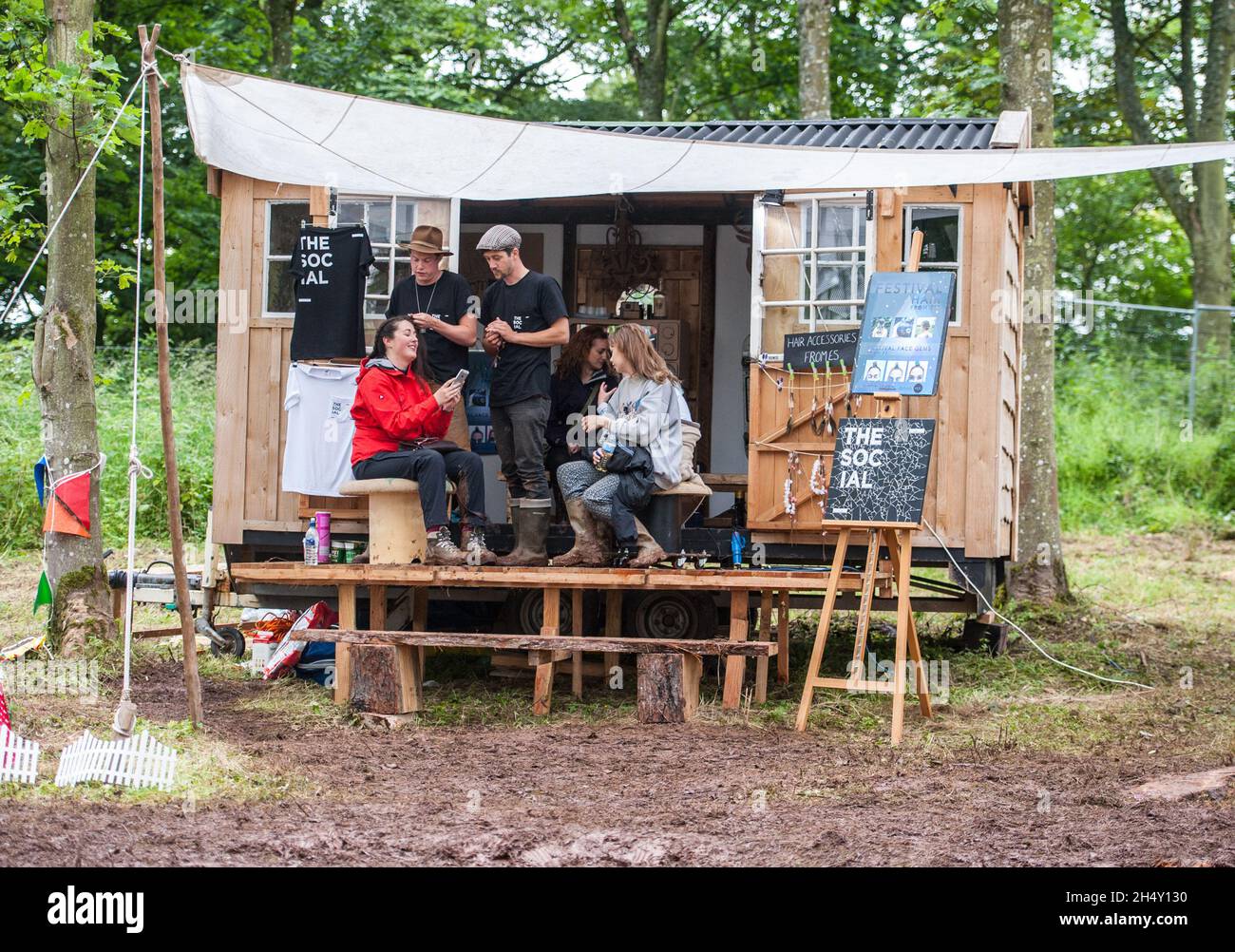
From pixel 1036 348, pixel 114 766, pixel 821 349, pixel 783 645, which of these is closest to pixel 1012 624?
pixel 783 645

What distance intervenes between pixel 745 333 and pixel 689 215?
0.95m

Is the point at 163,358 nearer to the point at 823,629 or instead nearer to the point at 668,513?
the point at 668,513

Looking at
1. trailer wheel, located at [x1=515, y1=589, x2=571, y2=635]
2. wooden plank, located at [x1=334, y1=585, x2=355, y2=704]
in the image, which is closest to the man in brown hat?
wooden plank, located at [x1=334, y1=585, x2=355, y2=704]

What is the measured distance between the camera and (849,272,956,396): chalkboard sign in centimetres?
666

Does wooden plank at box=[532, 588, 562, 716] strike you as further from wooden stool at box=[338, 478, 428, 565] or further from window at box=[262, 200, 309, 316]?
window at box=[262, 200, 309, 316]

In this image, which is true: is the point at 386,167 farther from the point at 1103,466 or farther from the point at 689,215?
the point at 1103,466

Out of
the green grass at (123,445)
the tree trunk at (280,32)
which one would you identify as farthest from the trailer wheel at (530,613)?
the tree trunk at (280,32)

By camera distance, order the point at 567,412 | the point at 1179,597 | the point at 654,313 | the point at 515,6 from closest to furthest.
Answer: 1. the point at 567,412
2. the point at 654,313
3. the point at 1179,597
4. the point at 515,6

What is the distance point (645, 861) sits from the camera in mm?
4465

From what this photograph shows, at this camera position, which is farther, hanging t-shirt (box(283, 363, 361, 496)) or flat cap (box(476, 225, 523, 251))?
hanging t-shirt (box(283, 363, 361, 496))

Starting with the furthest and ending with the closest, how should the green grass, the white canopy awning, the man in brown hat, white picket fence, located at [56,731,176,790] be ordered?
the green grass → the man in brown hat → the white canopy awning → white picket fence, located at [56,731,176,790]

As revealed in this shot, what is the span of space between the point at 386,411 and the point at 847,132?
3.76 meters

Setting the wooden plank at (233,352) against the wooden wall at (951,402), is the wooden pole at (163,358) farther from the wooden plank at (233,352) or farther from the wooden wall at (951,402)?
the wooden wall at (951,402)

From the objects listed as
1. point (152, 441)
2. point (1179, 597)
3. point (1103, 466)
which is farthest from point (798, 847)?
point (1103, 466)
